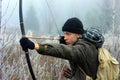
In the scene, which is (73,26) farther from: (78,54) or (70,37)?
(78,54)

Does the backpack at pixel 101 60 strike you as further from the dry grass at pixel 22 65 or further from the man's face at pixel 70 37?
the dry grass at pixel 22 65

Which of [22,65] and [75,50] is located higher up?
[75,50]

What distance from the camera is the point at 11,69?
22.6 ft

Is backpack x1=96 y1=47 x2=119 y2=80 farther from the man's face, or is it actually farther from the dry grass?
the dry grass

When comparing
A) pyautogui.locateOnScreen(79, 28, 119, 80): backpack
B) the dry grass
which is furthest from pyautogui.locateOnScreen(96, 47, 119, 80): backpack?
the dry grass

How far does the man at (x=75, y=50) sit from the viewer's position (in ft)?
12.2

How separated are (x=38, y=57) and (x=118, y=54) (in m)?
1.64

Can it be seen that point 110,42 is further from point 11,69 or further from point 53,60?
point 11,69

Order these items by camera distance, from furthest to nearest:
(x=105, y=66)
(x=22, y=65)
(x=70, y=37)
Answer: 1. (x=22, y=65)
2. (x=70, y=37)
3. (x=105, y=66)

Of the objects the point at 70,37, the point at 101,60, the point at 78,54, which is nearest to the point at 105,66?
the point at 101,60

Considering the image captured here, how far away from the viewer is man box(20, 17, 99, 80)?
3729mm

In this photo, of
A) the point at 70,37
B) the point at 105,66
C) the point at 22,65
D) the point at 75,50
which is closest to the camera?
the point at 75,50

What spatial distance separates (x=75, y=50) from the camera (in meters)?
3.88

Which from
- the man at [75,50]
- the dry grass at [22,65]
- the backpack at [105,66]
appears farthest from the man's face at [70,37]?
the dry grass at [22,65]
